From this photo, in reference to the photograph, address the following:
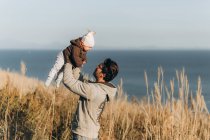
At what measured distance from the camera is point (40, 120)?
5828 millimetres

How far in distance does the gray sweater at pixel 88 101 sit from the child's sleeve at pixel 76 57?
0.05 meters

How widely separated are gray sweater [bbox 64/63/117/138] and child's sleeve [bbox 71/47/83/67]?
2.2 inches

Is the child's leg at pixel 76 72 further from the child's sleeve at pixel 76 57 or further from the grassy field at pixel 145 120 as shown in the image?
the grassy field at pixel 145 120

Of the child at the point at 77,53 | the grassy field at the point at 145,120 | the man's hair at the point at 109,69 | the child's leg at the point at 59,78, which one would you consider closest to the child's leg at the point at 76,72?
the child at the point at 77,53

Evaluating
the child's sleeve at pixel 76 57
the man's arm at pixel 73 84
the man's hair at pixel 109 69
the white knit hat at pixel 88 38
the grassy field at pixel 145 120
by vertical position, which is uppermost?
the white knit hat at pixel 88 38

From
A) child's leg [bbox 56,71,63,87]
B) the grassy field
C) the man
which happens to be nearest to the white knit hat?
the man

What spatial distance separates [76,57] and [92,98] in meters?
0.37

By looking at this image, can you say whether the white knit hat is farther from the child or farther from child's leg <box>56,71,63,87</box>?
child's leg <box>56,71,63,87</box>

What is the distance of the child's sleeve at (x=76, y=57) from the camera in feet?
12.7

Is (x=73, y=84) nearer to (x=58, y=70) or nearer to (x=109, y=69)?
(x=58, y=70)

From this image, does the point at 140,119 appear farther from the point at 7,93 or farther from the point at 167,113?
the point at 7,93

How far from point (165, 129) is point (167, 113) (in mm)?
402

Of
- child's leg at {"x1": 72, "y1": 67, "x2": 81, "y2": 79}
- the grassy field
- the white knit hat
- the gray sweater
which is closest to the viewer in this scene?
the white knit hat

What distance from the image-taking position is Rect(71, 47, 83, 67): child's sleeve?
388cm
